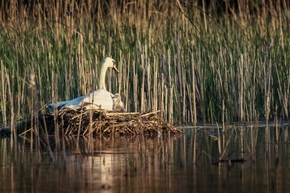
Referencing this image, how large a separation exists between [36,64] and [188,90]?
6.94 feet

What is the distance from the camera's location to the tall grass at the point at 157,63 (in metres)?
11.6

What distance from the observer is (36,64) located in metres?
12.3

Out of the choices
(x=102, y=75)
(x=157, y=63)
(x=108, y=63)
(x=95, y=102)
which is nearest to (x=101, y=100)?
(x=95, y=102)

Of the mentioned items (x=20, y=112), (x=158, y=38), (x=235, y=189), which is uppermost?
(x=158, y=38)

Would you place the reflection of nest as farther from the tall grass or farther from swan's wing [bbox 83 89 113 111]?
the tall grass

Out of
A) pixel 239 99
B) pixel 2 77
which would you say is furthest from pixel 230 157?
pixel 2 77

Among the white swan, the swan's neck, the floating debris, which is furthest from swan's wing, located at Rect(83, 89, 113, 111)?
the swan's neck

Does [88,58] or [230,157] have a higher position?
[88,58]

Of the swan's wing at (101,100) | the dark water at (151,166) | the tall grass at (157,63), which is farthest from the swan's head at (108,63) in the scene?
the dark water at (151,166)

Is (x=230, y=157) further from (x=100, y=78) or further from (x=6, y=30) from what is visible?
(x=6, y=30)

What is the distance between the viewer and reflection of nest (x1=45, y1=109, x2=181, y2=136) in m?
10.3

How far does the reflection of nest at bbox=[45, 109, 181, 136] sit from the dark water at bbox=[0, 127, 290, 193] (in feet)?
1.29

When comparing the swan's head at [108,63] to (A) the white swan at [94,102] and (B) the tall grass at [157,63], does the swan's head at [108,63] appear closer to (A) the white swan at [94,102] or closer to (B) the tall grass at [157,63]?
(B) the tall grass at [157,63]

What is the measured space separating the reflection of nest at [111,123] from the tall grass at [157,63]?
501mm
